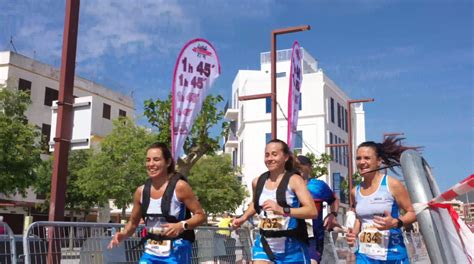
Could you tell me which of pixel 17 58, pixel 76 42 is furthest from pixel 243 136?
pixel 76 42

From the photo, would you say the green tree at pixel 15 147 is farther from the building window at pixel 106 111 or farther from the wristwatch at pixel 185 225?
the wristwatch at pixel 185 225

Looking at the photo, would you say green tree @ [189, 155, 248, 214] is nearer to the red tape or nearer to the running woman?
the running woman

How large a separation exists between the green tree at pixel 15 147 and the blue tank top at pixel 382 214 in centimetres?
2040

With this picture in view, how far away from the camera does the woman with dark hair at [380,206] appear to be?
5328 millimetres

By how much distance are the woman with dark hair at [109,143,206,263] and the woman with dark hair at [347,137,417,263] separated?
66.3 inches

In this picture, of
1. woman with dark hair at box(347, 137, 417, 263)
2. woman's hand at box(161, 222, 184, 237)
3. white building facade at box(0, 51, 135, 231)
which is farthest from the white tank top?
white building facade at box(0, 51, 135, 231)

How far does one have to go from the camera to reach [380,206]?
5.41m

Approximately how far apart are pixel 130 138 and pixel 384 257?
28.5m

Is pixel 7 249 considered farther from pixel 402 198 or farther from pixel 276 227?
pixel 402 198

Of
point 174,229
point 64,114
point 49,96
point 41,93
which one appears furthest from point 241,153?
point 174,229

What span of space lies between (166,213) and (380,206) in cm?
212

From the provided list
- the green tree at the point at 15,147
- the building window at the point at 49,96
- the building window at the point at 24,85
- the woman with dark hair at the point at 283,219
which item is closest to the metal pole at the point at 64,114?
the woman with dark hair at the point at 283,219

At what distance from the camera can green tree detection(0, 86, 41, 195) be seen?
75.9ft

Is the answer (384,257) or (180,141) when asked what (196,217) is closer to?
(384,257)
